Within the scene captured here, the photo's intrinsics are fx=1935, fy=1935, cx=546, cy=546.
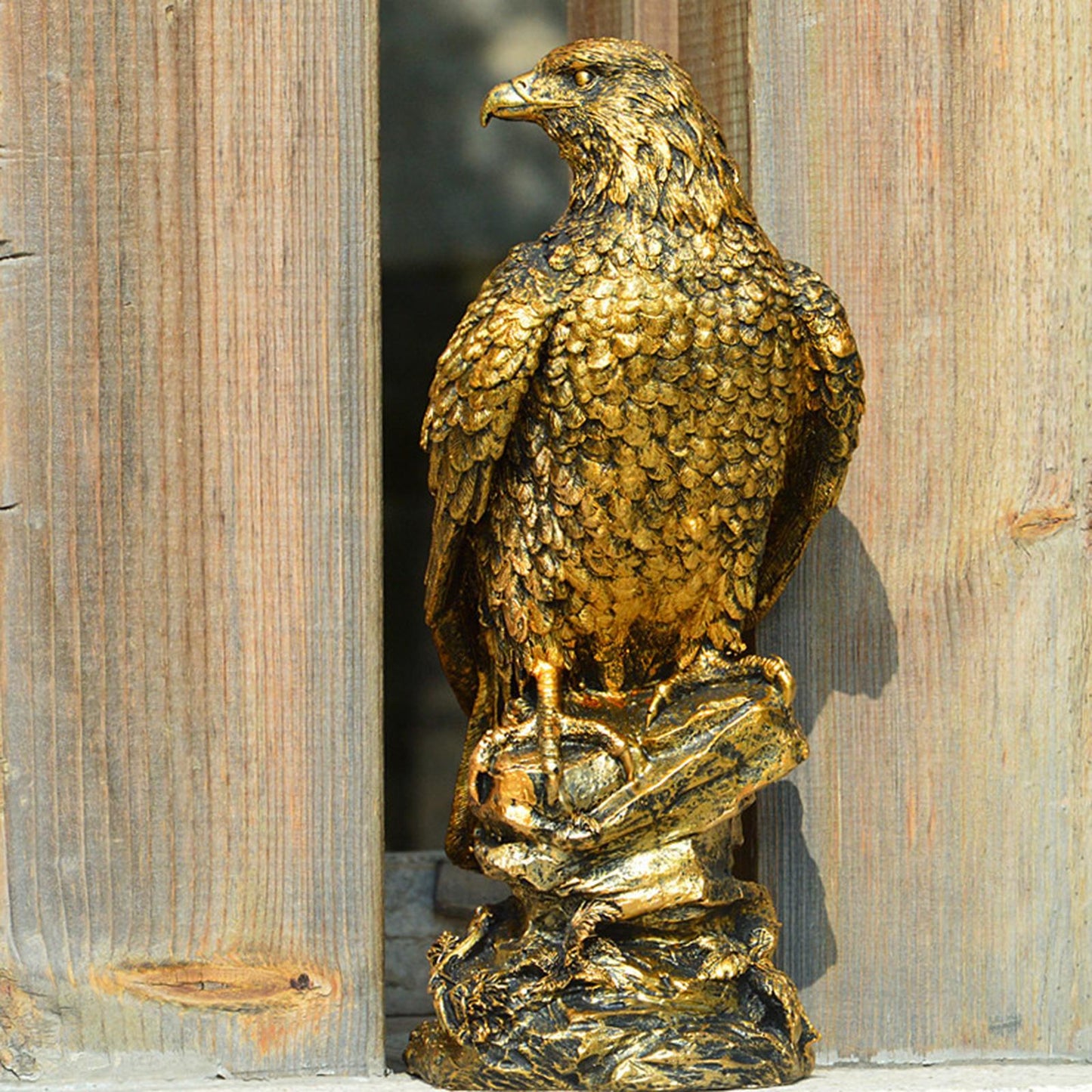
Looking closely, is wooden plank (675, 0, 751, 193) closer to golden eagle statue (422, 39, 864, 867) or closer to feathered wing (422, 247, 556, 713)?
golden eagle statue (422, 39, 864, 867)

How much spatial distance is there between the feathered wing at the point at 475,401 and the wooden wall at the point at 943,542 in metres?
0.40

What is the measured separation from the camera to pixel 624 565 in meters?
1.92

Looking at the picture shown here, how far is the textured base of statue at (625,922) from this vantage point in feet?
6.13

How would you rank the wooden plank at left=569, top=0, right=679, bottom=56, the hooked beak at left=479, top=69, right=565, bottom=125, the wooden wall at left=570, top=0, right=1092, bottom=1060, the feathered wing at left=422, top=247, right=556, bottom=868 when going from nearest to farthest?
the feathered wing at left=422, top=247, right=556, bottom=868
the hooked beak at left=479, top=69, right=565, bottom=125
the wooden wall at left=570, top=0, right=1092, bottom=1060
the wooden plank at left=569, top=0, right=679, bottom=56

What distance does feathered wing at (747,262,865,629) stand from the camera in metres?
1.92

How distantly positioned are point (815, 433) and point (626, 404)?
25 centimetres

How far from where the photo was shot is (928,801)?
7.14 ft

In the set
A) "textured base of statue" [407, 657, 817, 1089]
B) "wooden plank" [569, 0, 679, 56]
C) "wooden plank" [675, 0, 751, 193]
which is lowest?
"textured base of statue" [407, 657, 817, 1089]

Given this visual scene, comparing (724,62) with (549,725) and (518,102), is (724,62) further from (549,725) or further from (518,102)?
(549,725)

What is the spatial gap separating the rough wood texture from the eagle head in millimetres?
218

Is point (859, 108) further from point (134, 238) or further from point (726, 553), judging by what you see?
point (134, 238)

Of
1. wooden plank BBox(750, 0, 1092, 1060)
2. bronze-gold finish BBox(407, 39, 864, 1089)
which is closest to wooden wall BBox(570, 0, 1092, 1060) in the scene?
Result: wooden plank BBox(750, 0, 1092, 1060)

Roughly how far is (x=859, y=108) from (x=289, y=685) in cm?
90

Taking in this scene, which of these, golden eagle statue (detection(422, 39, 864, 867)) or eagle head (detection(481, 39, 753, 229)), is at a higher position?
eagle head (detection(481, 39, 753, 229))
